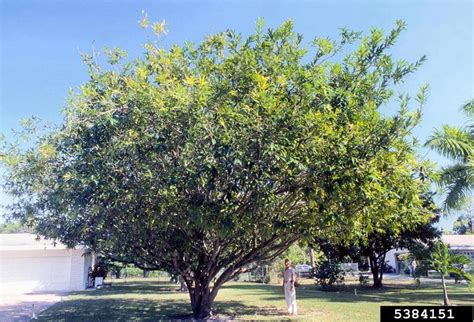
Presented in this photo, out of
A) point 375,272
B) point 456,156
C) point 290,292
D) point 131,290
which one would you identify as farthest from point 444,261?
point 131,290

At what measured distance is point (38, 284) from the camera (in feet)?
91.4

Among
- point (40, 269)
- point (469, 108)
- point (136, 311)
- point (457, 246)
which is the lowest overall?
point (136, 311)

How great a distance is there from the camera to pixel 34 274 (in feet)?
91.4

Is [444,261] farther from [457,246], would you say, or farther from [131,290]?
Result: [457,246]

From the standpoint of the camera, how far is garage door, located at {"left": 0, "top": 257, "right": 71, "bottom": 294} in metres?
27.4

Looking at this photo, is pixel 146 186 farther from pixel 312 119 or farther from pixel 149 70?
pixel 312 119

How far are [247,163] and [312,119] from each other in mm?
1590

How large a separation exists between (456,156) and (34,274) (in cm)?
2742

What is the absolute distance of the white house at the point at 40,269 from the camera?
2750 centimetres

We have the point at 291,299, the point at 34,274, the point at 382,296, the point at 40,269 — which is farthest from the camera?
the point at 40,269

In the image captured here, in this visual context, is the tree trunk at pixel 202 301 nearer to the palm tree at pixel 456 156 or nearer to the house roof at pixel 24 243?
the palm tree at pixel 456 156

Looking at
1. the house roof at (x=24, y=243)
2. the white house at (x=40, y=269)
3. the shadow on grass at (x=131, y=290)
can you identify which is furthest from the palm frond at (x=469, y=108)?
the white house at (x=40, y=269)

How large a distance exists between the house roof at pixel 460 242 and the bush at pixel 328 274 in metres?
23.5

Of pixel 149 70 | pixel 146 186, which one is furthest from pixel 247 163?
pixel 149 70
